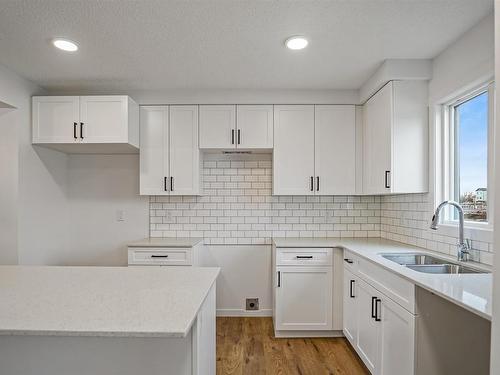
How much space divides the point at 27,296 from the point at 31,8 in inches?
63.5

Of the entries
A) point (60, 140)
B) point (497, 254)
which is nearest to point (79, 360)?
point (497, 254)

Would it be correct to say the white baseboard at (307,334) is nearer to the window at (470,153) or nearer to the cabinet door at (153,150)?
the window at (470,153)

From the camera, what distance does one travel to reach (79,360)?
3.95 ft

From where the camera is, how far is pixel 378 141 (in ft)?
8.86

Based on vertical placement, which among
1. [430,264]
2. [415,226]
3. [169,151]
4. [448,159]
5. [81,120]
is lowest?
[430,264]

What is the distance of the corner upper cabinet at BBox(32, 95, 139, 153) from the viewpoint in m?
2.78

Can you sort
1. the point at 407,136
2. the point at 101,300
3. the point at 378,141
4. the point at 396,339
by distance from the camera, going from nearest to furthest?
the point at 101,300, the point at 396,339, the point at 407,136, the point at 378,141

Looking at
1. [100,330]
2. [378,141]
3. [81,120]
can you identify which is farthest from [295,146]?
[100,330]

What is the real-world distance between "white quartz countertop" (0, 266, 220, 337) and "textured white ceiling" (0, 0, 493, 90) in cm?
156

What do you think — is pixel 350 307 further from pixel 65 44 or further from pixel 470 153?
pixel 65 44

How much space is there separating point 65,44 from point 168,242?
6.21 ft

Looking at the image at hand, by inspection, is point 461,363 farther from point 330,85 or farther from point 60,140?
point 60,140

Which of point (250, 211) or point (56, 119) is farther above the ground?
point (56, 119)

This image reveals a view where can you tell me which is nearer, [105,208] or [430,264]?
[430,264]
